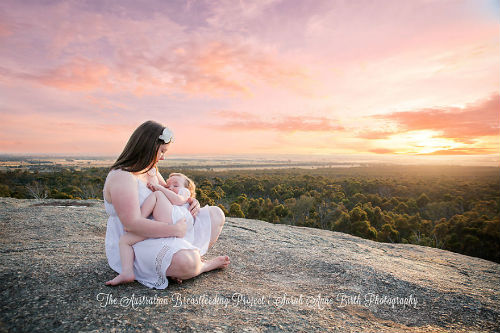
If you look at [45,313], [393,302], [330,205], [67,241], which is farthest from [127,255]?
[330,205]

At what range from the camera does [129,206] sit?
2.76 metres

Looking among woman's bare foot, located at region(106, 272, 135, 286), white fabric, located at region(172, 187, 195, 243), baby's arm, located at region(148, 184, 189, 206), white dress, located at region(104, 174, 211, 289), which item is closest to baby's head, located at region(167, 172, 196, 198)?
white fabric, located at region(172, 187, 195, 243)

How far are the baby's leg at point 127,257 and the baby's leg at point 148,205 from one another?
0.87 ft

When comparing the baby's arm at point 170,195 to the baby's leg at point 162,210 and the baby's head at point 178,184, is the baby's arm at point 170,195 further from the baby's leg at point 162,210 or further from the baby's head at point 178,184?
the baby's head at point 178,184

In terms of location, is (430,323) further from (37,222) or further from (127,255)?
(37,222)

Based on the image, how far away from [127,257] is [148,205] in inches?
23.2

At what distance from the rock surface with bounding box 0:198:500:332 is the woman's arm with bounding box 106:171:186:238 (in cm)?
63

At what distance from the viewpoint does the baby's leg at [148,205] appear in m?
2.93

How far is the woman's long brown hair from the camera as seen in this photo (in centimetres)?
296

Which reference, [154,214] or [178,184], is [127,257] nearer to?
[154,214]

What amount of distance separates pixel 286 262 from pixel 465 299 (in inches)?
97.7

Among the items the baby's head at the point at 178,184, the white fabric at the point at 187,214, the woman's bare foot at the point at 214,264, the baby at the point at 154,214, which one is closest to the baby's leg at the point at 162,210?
the baby at the point at 154,214

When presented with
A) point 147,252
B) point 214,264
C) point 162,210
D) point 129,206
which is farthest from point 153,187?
point 214,264

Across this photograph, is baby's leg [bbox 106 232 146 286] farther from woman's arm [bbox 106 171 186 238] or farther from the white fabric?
the white fabric
